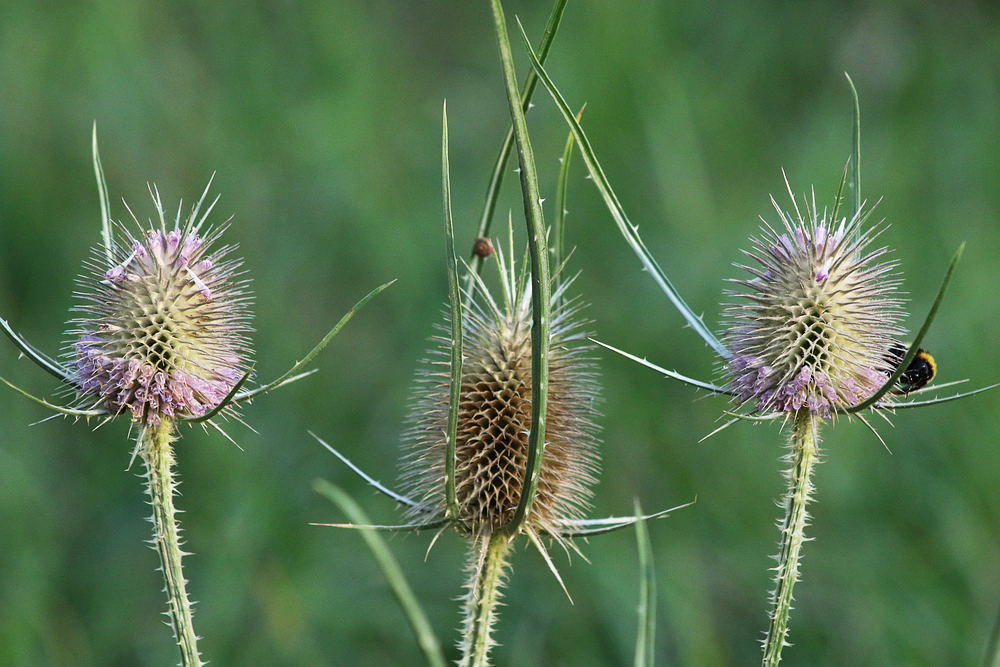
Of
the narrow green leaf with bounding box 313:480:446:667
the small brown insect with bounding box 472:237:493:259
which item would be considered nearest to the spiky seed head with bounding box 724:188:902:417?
the small brown insect with bounding box 472:237:493:259

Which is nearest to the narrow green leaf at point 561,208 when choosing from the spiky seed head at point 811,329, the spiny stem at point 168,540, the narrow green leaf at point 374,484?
the spiky seed head at point 811,329

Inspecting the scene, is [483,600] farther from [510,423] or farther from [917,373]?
[917,373]

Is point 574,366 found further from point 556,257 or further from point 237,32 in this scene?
point 237,32

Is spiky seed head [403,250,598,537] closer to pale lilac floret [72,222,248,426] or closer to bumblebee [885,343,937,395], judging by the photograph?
pale lilac floret [72,222,248,426]

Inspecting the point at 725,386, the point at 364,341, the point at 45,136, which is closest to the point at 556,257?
the point at 725,386

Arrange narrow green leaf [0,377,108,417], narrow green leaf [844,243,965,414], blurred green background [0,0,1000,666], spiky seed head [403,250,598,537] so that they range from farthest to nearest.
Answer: blurred green background [0,0,1000,666] → spiky seed head [403,250,598,537] → narrow green leaf [0,377,108,417] → narrow green leaf [844,243,965,414]

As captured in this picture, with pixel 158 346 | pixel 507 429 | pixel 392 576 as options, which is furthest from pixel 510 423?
pixel 392 576
